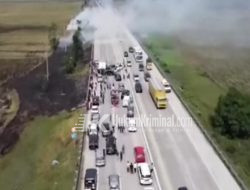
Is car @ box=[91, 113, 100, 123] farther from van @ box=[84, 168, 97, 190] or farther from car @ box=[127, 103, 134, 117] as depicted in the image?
van @ box=[84, 168, 97, 190]

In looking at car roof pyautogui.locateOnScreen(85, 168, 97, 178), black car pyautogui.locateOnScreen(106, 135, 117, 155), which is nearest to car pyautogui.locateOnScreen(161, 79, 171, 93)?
black car pyautogui.locateOnScreen(106, 135, 117, 155)

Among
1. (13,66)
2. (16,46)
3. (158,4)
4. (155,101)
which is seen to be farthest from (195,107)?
Result: (158,4)

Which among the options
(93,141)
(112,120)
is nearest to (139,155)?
(93,141)

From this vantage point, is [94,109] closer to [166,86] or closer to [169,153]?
[166,86]

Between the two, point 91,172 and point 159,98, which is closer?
point 91,172

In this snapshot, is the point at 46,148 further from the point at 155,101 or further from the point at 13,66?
the point at 13,66

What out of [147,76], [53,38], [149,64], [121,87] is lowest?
[121,87]

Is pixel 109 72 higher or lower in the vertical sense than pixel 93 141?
higher
